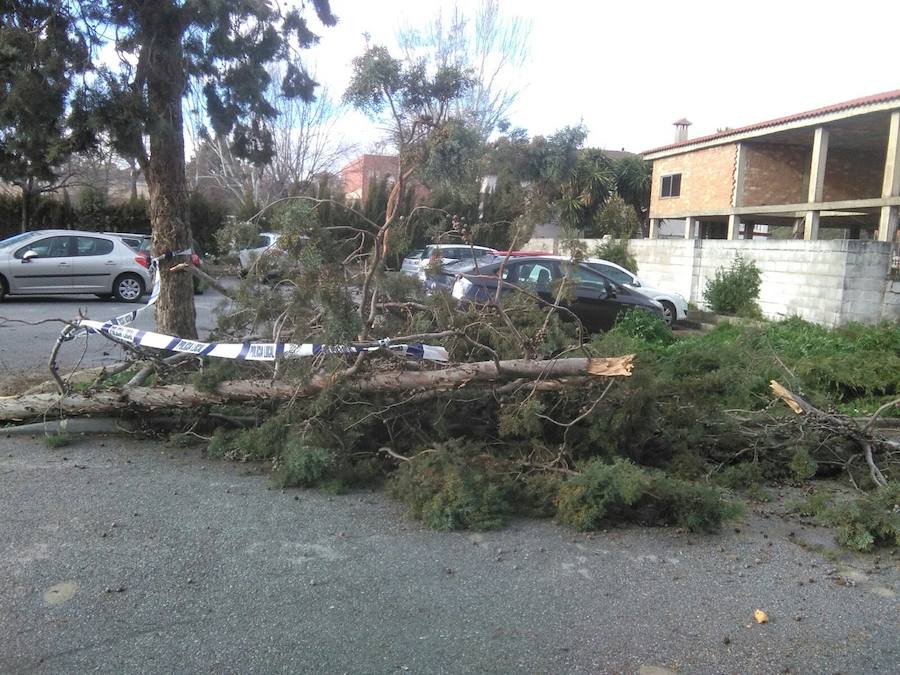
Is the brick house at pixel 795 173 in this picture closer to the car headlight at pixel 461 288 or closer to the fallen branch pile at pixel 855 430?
the fallen branch pile at pixel 855 430

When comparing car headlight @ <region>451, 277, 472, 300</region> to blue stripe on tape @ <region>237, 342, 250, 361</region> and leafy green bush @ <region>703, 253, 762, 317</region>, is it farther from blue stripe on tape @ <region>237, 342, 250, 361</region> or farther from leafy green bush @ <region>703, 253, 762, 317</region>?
leafy green bush @ <region>703, 253, 762, 317</region>

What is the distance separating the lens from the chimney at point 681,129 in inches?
1382

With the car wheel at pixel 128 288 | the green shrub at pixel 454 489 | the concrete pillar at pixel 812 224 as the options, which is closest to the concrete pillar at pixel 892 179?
the concrete pillar at pixel 812 224

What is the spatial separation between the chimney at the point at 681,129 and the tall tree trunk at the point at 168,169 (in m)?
31.7

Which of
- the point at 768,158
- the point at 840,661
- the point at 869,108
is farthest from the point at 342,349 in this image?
the point at 768,158

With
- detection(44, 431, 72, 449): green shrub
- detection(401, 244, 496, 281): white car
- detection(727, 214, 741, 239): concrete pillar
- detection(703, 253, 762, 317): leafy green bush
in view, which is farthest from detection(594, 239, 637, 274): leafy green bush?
detection(44, 431, 72, 449): green shrub

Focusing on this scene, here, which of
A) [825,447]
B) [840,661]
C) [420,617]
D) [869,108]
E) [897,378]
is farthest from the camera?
[869,108]

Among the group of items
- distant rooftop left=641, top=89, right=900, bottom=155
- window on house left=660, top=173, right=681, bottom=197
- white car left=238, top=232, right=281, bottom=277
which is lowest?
white car left=238, top=232, right=281, bottom=277

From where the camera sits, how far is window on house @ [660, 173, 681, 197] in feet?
86.9

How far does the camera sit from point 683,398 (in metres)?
5.73

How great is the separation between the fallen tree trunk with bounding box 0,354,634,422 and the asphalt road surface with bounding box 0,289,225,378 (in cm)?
47

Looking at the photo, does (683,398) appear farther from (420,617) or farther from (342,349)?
(420,617)

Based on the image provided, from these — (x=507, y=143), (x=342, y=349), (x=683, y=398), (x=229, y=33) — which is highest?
(x=229, y=33)

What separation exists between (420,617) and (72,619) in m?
1.59
